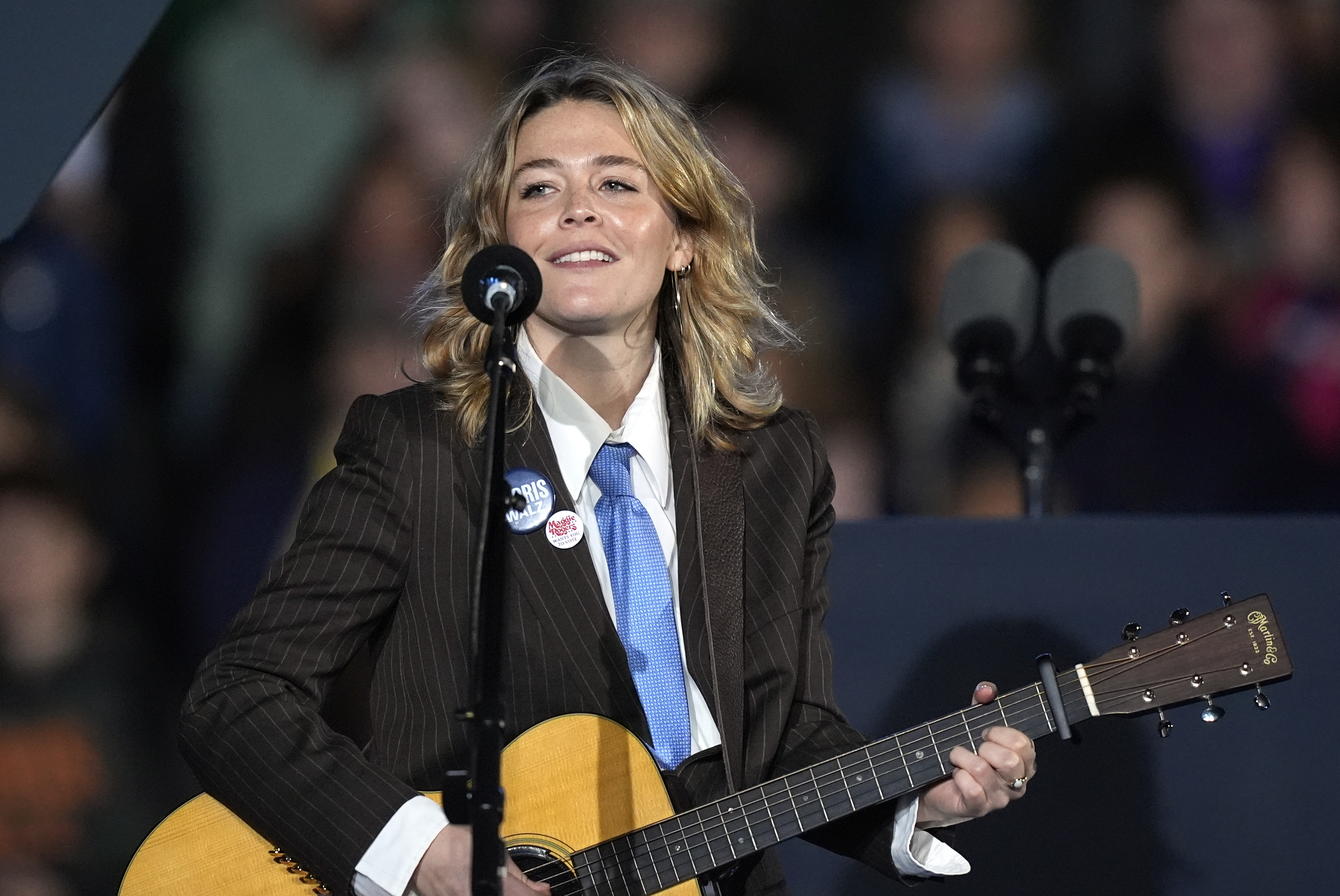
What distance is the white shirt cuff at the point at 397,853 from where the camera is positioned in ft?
6.95

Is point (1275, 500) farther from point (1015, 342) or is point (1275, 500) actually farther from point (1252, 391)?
point (1015, 342)

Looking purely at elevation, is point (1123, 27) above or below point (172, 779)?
above

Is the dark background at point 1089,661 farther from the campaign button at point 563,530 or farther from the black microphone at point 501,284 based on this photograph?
the black microphone at point 501,284

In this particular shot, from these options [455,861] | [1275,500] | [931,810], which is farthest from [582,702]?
[1275,500]

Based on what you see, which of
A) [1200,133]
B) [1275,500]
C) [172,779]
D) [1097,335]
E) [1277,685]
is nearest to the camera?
[1277,685]

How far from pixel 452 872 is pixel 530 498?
0.56 metres

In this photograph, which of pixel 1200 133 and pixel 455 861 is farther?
pixel 1200 133

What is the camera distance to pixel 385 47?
177 inches

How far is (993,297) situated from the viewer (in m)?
3.33

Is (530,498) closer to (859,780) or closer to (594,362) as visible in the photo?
(594,362)

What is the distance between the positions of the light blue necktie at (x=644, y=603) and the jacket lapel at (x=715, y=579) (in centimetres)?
4

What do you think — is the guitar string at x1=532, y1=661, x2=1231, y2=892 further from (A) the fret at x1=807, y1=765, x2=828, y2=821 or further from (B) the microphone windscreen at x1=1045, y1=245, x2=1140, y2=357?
(B) the microphone windscreen at x1=1045, y1=245, x2=1140, y2=357

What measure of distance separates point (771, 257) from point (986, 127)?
2.67 ft

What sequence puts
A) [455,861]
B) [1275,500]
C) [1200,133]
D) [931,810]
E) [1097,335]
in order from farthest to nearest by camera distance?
1. [1200,133]
2. [1275,500]
3. [1097,335]
4. [931,810]
5. [455,861]
